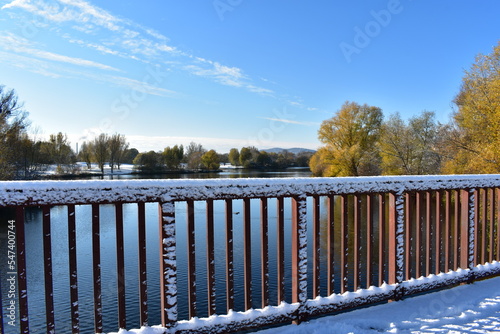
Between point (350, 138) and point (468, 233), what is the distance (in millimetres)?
29720

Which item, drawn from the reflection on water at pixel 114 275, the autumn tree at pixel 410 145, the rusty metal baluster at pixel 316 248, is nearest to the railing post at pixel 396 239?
the rusty metal baluster at pixel 316 248

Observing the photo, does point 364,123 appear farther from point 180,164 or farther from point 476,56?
point 180,164

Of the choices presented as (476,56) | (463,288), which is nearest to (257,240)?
(463,288)

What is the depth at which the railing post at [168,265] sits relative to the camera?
200cm

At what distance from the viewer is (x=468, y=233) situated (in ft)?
10.8

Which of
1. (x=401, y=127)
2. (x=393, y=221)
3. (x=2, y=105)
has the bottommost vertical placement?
(x=393, y=221)

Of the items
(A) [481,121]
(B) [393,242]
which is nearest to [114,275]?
(B) [393,242]

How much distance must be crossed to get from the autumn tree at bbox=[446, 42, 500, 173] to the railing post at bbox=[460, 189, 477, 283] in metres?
11.5

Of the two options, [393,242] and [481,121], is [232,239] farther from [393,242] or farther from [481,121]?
[481,121]

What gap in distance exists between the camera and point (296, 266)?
2400mm

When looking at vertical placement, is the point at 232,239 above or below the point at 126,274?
above

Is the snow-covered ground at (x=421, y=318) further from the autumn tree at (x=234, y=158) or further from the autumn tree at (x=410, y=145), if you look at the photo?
the autumn tree at (x=234, y=158)

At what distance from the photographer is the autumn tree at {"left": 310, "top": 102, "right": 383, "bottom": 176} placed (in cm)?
2873

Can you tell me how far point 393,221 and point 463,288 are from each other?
42.8 inches
